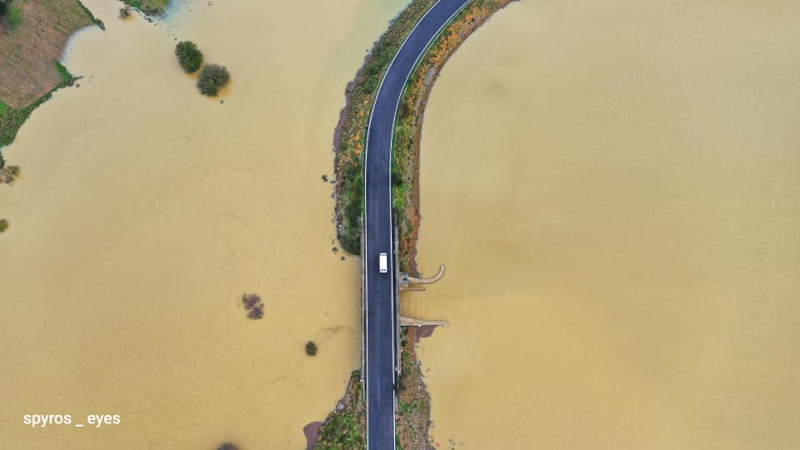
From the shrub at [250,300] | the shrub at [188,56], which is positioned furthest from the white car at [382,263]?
the shrub at [188,56]

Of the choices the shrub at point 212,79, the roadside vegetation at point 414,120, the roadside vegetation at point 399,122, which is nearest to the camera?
the roadside vegetation at point 399,122

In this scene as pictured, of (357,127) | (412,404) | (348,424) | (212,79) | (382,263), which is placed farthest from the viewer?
(212,79)

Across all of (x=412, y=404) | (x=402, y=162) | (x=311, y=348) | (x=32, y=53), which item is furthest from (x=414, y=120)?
(x=32, y=53)

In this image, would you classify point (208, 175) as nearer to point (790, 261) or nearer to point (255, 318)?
point (255, 318)

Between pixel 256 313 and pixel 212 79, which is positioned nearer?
pixel 256 313

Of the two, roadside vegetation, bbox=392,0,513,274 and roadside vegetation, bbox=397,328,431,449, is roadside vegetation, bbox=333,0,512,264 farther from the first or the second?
roadside vegetation, bbox=397,328,431,449

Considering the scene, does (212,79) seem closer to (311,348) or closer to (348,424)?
(311,348)

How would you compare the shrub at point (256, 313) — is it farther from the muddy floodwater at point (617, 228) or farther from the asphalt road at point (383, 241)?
the muddy floodwater at point (617, 228)
